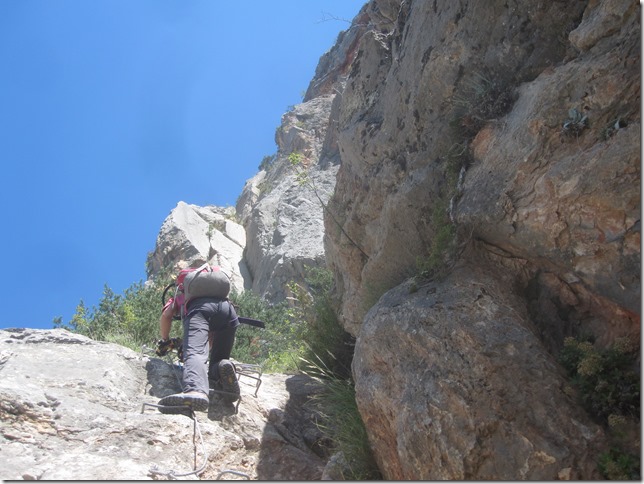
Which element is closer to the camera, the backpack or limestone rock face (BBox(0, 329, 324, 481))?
limestone rock face (BBox(0, 329, 324, 481))

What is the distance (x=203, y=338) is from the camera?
672 cm

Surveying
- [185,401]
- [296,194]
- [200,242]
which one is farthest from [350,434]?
[200,242]

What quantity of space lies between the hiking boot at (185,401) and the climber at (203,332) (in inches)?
0.6

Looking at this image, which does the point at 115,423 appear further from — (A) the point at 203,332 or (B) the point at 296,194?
(B) the point at 296,194

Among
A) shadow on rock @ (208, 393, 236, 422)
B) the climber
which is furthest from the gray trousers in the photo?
shadow on rock @ (208, 393, 236, 422)

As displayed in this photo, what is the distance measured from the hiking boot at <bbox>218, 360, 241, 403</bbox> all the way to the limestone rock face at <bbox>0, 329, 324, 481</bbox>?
0.18m

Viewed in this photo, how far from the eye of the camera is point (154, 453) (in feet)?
17.9

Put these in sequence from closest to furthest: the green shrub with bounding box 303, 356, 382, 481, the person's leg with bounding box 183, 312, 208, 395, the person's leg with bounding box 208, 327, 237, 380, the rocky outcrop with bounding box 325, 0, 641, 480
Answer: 1. the rocky outcrop with bounding box 325, 0, 641, 480
2. the green shrub with bounding box 303, 356, 382, 481
3. the person's leg with bounding box 183, 312, 208, 395
4. the person's leg with bounding box 208, 327, 237, 380

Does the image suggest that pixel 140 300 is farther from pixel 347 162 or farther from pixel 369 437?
pixel 369 437

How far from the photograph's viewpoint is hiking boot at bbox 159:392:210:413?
6117 millimetres

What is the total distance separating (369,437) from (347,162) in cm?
441

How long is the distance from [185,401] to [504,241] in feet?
11.2

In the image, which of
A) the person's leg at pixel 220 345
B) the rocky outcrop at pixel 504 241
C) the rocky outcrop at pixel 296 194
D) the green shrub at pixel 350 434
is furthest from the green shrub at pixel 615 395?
the rocky outcrop at pixel 296 194

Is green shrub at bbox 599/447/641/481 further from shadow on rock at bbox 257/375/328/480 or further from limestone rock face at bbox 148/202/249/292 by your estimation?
limestone rock face at bbox 148/202/249/292
